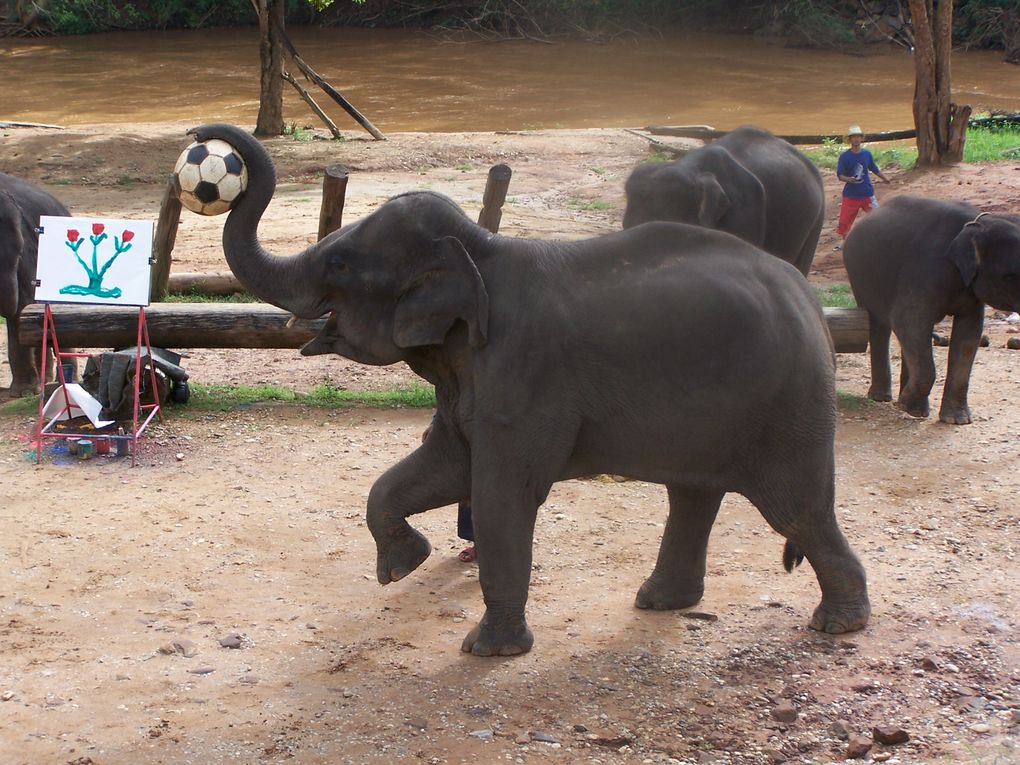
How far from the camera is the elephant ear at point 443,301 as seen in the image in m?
4.97

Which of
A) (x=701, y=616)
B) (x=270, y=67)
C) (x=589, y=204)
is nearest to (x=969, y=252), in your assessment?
(x=701, y=616)

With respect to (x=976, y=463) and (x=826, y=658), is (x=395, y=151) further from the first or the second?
(x=826, y=658)

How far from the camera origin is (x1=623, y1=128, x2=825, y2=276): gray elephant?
29.8ft

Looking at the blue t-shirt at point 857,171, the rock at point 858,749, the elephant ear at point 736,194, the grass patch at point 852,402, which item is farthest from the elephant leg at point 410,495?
the blue t-shirt at point 857,171

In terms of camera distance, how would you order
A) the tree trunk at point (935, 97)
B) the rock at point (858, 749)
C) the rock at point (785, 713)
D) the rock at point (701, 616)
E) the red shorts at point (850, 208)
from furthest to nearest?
the tree trunk at point (935, 97)
the red shorts at point (850, 208)
the rock at point (701, 616)
the rock at point (785, 713)
the rock at point (858, 749)

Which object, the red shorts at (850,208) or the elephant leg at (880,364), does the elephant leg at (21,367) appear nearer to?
the elephant leg at (880,364)

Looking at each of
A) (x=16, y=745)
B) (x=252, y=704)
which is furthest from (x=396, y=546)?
(x=16, y=745)

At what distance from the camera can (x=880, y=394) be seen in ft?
29.9

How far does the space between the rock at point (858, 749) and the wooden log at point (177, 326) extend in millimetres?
4520

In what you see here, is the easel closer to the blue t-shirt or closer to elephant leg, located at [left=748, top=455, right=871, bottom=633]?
elephant leg, located at [left=748, top=455, right=871, bottom=633]

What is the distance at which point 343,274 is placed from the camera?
16.7 feet

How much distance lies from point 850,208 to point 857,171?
0.42m

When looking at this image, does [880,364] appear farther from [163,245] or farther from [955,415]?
[163,245]

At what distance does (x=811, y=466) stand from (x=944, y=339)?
217 inches
